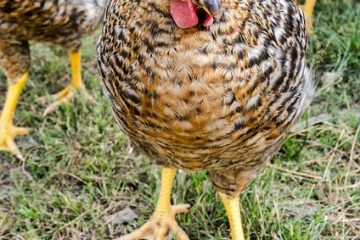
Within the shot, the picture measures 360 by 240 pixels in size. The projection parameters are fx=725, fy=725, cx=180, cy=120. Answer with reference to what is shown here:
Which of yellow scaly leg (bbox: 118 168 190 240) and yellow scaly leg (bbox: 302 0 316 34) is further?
yellow scaly leg (bbox: 302 0 316 34)

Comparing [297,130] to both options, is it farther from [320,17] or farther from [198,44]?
[198,44]

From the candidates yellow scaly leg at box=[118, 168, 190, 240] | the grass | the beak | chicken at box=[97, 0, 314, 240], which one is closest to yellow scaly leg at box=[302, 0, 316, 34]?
the grass

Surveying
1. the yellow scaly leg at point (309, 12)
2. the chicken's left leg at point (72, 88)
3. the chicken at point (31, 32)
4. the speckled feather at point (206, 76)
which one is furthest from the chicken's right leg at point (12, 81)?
the yellow scaly leg at point (309, 12)

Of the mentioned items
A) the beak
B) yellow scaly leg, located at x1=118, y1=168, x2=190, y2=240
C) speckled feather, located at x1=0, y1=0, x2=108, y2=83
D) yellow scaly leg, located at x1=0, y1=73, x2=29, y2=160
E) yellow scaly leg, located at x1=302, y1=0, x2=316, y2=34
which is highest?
the beak

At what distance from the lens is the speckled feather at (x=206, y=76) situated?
2117 millimetres

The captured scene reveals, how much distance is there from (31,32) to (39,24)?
0.28ft

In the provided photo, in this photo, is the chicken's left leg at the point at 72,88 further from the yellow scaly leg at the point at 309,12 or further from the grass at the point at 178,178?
the yellow scaly leg at the point at 309,12

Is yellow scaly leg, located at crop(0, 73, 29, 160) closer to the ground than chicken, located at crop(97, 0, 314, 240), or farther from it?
closer to the ground

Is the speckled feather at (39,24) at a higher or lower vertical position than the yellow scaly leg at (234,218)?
higher

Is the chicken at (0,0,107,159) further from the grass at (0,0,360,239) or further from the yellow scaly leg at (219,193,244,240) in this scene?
the yellow scaly leg at (219,193,244,240)

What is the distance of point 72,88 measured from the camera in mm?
3848

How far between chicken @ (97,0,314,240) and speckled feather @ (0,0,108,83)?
797 millimetres

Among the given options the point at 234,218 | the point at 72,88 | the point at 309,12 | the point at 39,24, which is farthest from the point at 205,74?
the point at 309,12

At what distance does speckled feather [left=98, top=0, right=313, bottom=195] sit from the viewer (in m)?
2.12
